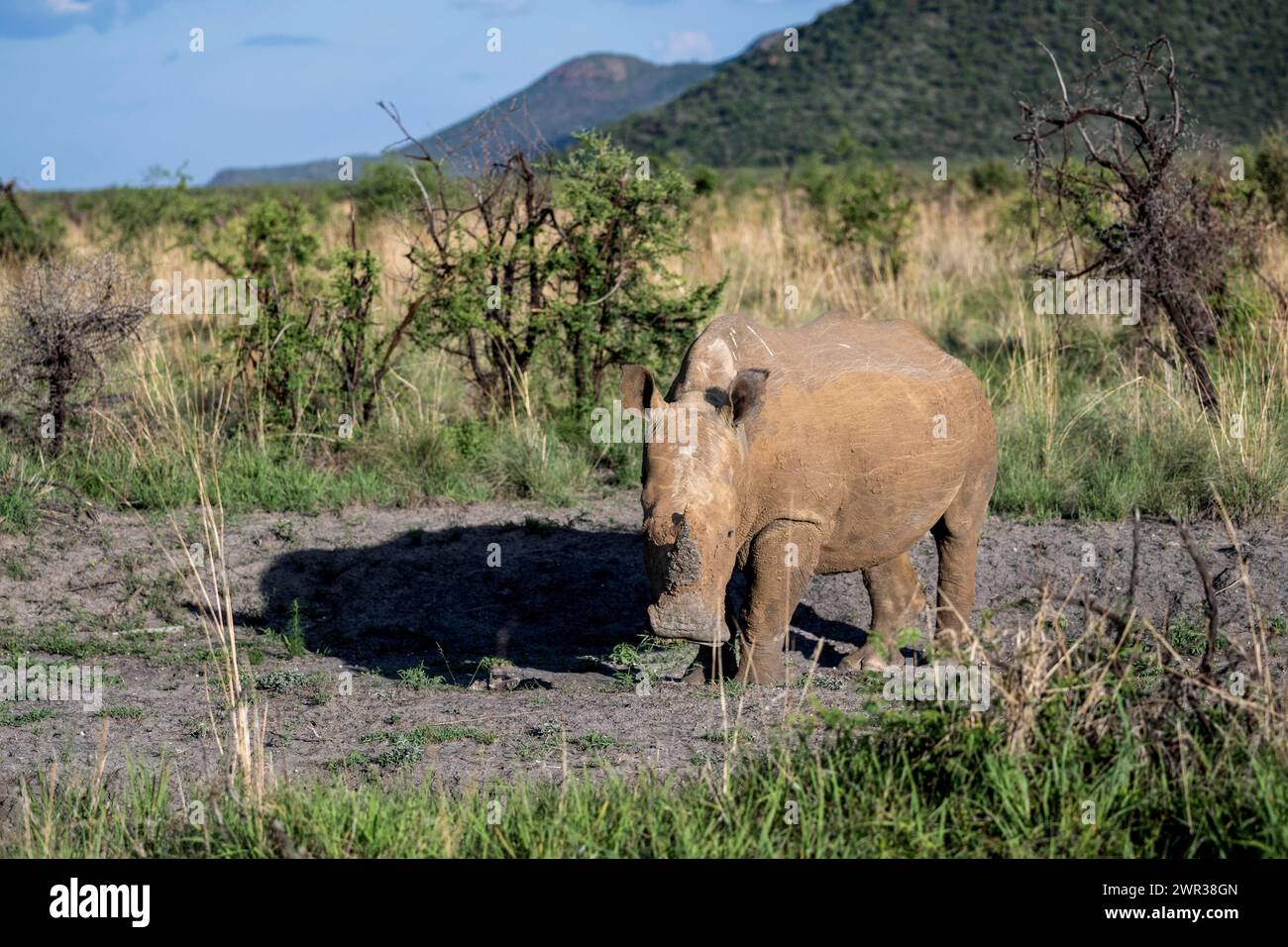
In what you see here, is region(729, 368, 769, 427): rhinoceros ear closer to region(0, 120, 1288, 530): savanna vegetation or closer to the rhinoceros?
the rhinoceros

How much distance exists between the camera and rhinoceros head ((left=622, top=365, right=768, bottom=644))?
569cm

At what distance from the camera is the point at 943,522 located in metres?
7.15

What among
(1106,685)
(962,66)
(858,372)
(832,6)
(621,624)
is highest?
(832,6)

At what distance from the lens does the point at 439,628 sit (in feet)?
25.9

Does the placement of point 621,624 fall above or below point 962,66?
below

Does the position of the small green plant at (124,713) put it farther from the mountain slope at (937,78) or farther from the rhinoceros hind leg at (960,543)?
the mountain slope at (937,78)

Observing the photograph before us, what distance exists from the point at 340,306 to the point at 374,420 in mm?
1009

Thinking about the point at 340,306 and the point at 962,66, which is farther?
the point at 962,66

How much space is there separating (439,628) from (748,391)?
114 inches

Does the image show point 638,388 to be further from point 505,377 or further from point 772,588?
point 505,377

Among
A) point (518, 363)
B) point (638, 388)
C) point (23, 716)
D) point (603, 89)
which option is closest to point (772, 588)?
point (638, 388)
